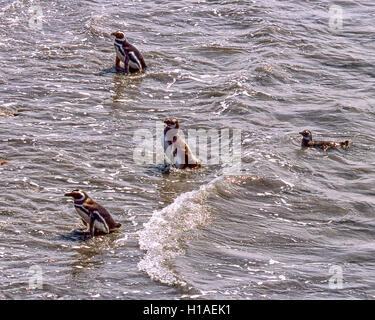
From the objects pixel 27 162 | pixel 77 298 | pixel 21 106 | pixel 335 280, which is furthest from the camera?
pixel 21 106

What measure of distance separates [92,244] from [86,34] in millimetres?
11402

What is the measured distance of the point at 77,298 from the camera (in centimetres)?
1105

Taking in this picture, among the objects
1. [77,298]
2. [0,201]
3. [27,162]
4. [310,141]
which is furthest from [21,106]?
[77,298]

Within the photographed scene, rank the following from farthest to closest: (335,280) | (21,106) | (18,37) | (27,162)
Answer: (18,37)
(21,106)
(27,162)
(335,280)

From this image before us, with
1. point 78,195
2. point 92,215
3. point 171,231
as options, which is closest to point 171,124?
point 171,231

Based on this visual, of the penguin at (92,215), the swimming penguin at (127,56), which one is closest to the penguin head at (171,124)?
the penguin at (92,215)

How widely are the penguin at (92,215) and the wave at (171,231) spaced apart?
499mm

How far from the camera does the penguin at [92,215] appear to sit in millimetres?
12758

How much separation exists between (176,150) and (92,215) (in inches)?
134

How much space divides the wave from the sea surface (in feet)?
0.11

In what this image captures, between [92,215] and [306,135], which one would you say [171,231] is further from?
[306,135]

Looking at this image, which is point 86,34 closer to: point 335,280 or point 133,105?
point 133,105

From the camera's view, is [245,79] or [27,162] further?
[245,79]

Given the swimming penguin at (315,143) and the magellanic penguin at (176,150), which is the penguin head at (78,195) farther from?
the swimming penguin at (315,143)
